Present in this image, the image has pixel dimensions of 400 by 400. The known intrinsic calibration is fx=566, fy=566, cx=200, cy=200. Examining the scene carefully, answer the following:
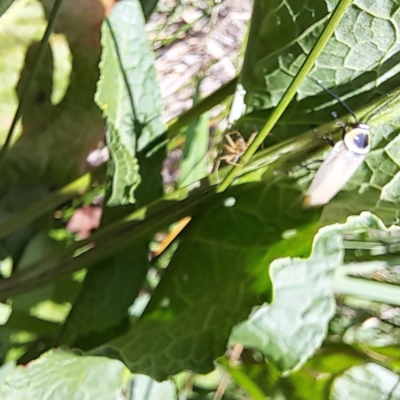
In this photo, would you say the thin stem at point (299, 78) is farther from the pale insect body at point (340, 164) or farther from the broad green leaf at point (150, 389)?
the broad green leaf at point (150, 389)

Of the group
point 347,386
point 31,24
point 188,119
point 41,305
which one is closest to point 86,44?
point 31,24

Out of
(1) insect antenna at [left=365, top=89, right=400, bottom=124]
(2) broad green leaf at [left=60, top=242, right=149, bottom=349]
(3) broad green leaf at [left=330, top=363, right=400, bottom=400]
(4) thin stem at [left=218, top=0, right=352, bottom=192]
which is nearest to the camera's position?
(4) thin stem at [left=218, top=0, right=352, bottom=192]

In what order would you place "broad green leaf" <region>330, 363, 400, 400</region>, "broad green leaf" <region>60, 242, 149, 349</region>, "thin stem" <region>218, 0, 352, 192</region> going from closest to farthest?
"thin stem" <region>218, 0, 352, 192</region>, "broad green leaf" <region>60, 242, 149, 349</region>, "broad green leaf" <region>330, 363, 400, 400</region>

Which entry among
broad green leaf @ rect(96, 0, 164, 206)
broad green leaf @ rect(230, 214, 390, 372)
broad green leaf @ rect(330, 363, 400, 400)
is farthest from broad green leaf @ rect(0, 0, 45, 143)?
broad green leaf @ rect(330, 363, 400, 400)

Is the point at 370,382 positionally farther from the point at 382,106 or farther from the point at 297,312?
the point at 382,106

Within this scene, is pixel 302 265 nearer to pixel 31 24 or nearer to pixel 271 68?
pixel 271 68

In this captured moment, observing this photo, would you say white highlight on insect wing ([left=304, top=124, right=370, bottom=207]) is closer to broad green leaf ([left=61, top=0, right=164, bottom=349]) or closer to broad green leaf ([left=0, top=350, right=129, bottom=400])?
broad green leaf ([left=61, top=0, right=164, bottom=349])

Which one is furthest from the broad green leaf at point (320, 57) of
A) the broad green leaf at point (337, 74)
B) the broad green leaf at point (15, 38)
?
the broad green leaf at point (15, 38)
